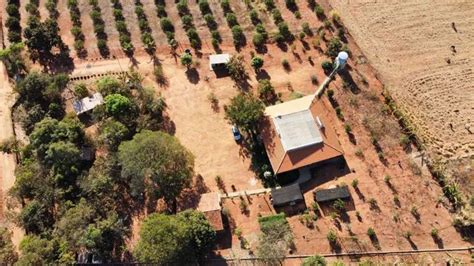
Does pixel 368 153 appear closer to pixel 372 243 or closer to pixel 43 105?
pixel 372 243

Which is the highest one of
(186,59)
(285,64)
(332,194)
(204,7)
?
(204,7)

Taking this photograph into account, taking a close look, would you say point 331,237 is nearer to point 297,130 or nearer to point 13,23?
point 297,130

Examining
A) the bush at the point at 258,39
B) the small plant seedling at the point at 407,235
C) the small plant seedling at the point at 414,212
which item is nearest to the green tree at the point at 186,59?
the bush at the point at 258,39

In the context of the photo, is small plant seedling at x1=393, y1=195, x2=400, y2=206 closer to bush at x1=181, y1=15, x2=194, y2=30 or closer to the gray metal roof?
the gray metal roof

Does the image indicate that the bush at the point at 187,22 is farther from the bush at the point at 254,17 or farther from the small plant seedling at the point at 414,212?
the small plant seedling at the point at 414,212

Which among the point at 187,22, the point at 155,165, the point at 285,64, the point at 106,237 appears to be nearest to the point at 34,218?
the point at 106,237

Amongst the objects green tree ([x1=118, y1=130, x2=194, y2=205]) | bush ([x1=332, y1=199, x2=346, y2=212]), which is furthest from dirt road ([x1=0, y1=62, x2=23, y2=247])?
bush ([x1=332, y1=199, x2=346, y2=212])

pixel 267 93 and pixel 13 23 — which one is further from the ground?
pixel 13 23
